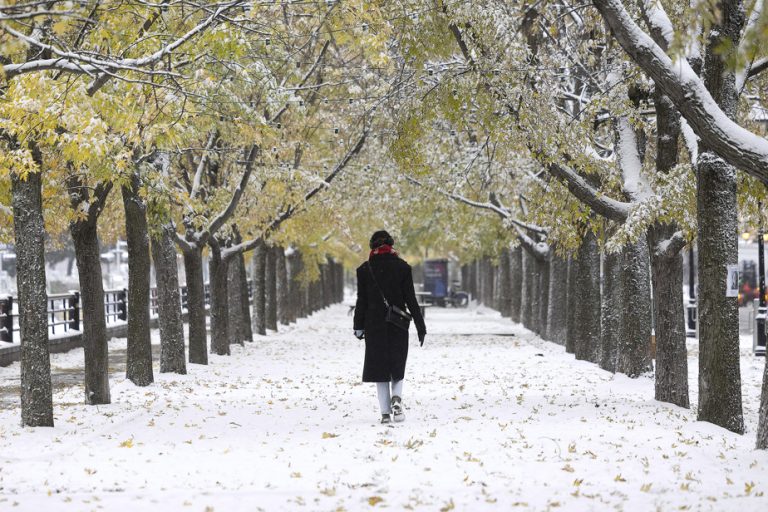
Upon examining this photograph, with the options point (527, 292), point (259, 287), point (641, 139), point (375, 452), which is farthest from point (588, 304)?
point (527, 292)

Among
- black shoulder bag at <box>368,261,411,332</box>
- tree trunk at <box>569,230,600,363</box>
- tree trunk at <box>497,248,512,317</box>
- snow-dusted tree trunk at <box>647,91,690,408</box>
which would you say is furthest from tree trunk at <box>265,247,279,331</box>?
black shoulder bag at <box>368,261,411,332</box>

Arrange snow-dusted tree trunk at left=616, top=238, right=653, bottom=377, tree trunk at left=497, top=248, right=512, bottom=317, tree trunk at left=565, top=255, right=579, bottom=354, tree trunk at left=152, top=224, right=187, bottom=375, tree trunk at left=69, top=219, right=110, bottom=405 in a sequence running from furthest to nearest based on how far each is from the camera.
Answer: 1. tree trunk at left=497, top=248, right=512, bottom=317
2. tree trunk at left=565, top=255, right=579, bottom=354
3. tree trunk at left=152, top=224, right=187, bottom=375
4. snow-dusted tree trunk at left=616, top=238, right=653, bottom=377
5. tree trunk at left=69, top=219, right=110, bottom=405

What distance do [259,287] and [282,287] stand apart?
633 centimetres

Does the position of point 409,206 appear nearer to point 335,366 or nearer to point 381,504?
point 335,366

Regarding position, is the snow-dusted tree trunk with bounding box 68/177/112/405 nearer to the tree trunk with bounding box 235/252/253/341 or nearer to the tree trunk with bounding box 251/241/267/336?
the tree trunk with bounding box 235/252/253/341

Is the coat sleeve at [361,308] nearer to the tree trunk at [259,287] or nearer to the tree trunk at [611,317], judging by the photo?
the tree trunk at [611,317]

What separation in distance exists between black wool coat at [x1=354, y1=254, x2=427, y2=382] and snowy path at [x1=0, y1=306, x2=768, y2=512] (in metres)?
0.62

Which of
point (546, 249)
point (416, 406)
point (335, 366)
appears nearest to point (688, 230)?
point (416, 406)

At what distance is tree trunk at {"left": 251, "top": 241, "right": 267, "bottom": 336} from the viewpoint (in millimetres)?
27789

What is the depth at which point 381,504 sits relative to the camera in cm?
631

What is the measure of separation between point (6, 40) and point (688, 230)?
22.1 ft

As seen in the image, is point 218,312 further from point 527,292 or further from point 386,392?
point 527,292

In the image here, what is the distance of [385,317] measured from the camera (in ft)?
31.6

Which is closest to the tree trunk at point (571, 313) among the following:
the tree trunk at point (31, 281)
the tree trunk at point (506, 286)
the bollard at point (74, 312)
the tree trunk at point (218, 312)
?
the tree trunk at point (218, 312)
